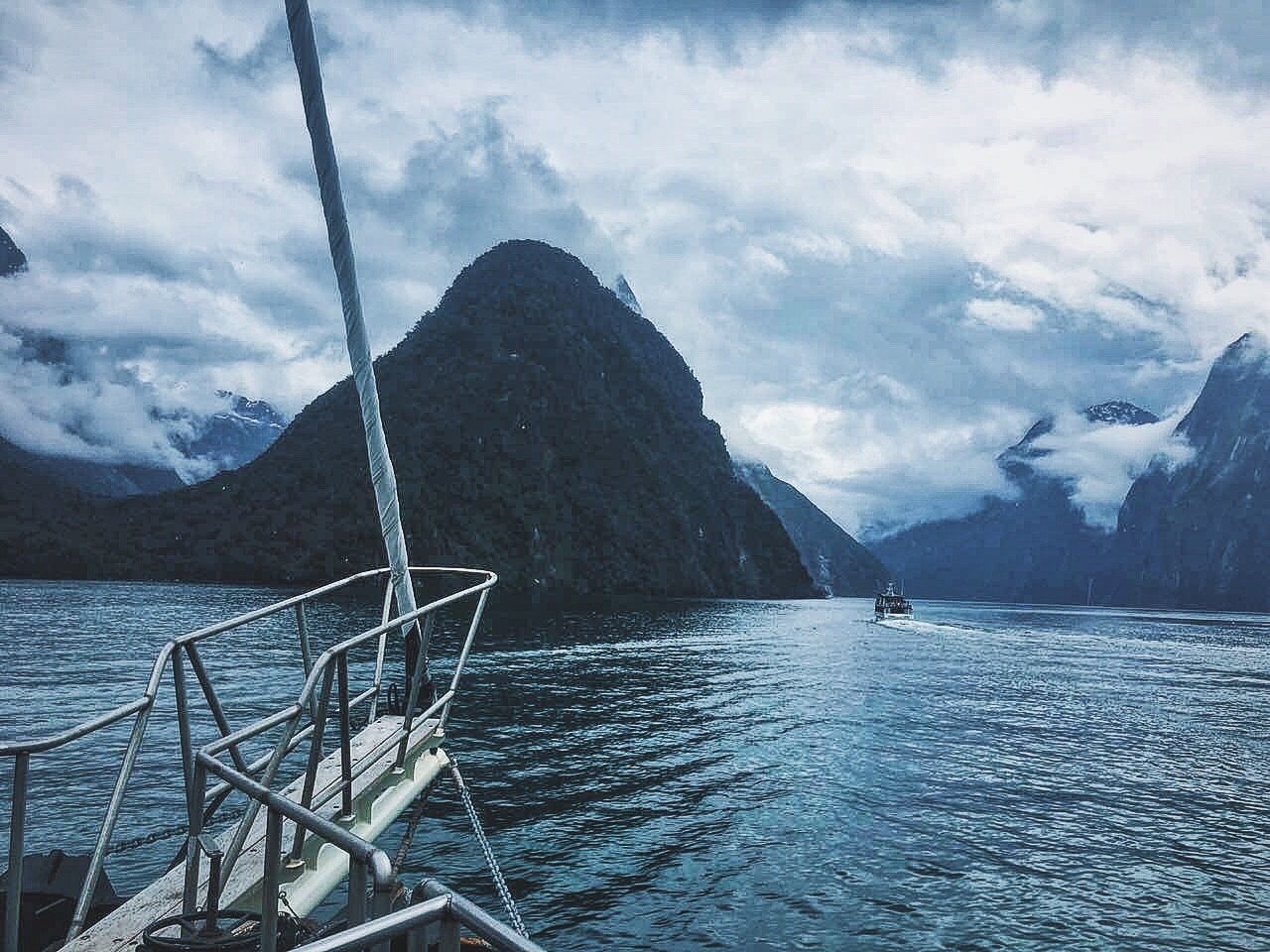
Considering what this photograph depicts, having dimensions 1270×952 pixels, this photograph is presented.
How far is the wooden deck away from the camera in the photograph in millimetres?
6037

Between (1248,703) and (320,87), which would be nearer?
(320,87)

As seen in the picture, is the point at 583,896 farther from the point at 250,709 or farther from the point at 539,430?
the point at 539,430

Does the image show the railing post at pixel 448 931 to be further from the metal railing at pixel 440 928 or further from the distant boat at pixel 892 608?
the distant boat at pixel 892 608

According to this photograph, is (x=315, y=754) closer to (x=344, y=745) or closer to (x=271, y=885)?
(x=344, y=745)

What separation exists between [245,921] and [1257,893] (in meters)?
16.8

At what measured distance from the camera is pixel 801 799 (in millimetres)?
19688

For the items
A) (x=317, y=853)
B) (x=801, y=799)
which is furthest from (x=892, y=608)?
(x=317, y=853)

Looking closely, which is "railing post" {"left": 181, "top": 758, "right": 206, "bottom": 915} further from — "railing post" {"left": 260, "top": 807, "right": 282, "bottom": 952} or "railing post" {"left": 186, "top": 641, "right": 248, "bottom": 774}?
"railing post" {"left": 186, "top": 641, "right": 248, "bottom": 774}

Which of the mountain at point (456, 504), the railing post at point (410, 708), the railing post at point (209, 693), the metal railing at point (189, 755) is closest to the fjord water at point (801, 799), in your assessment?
the railing post at point (410, 708)

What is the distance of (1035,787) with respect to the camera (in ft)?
71.1

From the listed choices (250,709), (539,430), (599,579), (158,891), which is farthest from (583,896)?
(539,430)

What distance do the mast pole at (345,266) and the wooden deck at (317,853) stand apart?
1.47 meters

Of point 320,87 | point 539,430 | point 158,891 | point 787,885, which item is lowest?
point 787,885

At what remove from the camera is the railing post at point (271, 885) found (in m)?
4.70
